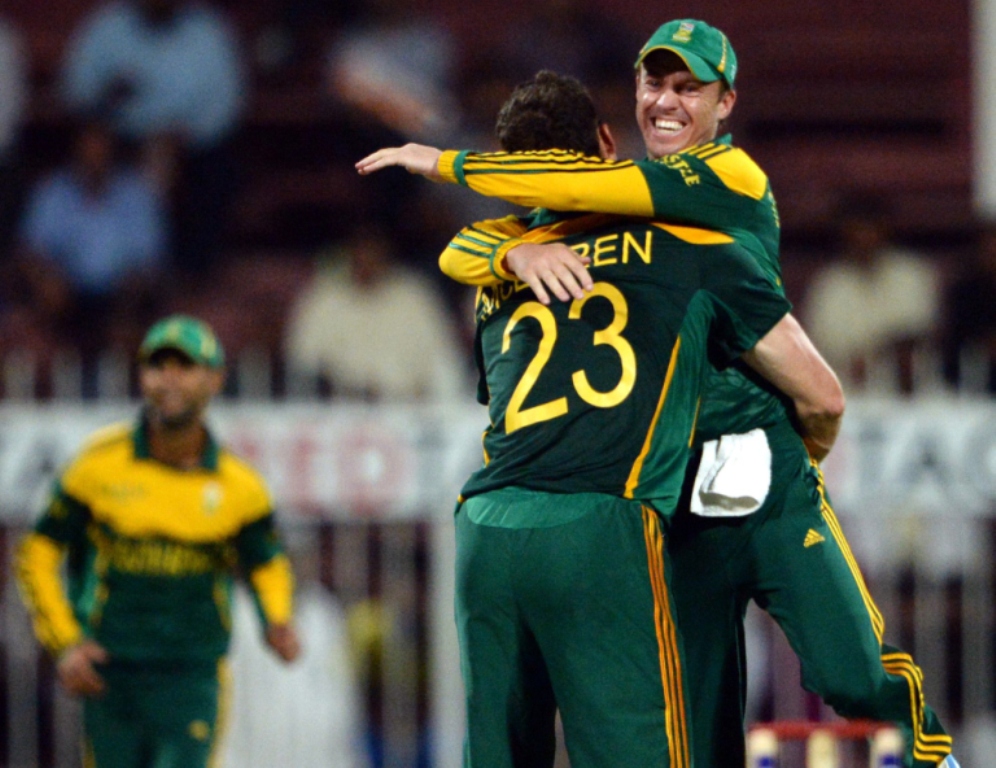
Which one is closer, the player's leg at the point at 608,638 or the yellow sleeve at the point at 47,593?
the player's leg at the point at 608,638

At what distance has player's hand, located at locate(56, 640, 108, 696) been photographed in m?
5.68

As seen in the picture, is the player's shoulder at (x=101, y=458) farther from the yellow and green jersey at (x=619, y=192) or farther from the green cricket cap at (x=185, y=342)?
the yellow and green jersey at (x=619, y=192)

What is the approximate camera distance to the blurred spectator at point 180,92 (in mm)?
9039

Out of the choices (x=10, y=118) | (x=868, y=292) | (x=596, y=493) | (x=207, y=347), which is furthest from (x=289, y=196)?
(x=596, y=493)

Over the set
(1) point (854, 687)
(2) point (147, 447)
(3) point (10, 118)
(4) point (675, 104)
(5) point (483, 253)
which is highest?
(3) point (10, 118)

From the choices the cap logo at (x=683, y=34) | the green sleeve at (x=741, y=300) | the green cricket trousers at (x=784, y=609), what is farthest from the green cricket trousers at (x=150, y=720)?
the cap logo at (x=683, y=34)

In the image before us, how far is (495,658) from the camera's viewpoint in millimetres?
3578

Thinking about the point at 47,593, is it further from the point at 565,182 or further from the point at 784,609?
the point at 565,182

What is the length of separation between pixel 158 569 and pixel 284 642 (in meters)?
0.49

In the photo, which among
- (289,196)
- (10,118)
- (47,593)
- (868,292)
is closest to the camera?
(47,593)

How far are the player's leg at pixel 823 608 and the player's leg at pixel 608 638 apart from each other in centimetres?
61

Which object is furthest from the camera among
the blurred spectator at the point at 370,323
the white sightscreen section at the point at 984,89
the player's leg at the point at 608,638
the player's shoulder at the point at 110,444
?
the white sightscreen section at the point at 984,89

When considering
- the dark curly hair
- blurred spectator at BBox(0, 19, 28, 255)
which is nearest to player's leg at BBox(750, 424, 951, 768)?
the dark curly hair

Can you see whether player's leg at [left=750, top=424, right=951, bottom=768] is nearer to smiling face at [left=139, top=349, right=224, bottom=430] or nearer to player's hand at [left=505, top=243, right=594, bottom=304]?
player's hand at [left=505, top=243, right=594, bottom=304]
